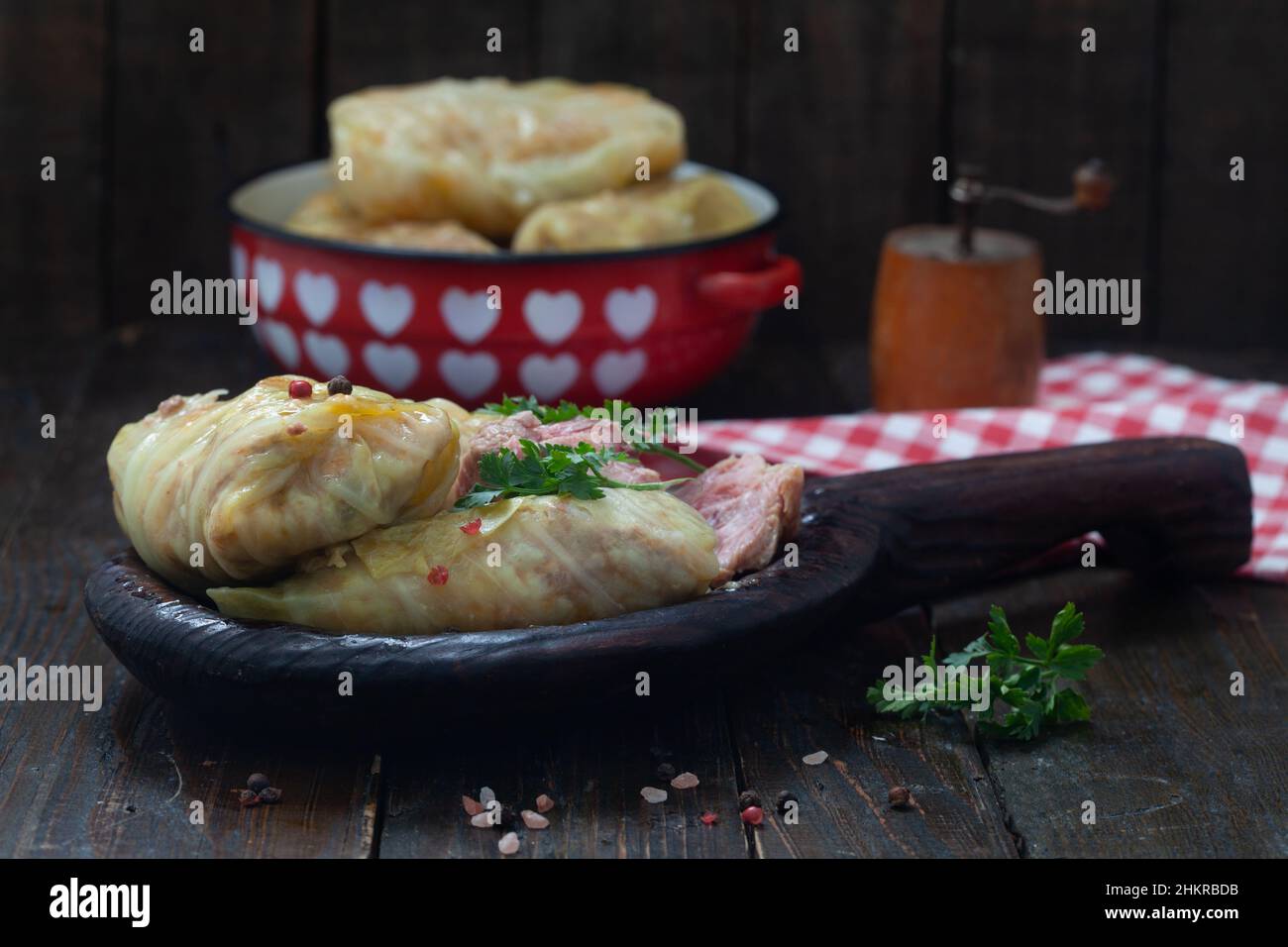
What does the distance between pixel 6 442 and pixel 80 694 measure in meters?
0.86

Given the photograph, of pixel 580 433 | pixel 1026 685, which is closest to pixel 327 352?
pixel 580 433

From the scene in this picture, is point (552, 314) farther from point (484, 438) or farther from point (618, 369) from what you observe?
point (484, 438)

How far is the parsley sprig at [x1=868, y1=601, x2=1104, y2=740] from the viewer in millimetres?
1555

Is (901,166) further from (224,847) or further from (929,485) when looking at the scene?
(224,847)

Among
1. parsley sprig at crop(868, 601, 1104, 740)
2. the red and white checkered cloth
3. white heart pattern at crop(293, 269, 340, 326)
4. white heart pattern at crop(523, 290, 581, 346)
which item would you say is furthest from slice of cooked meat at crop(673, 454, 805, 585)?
white heart pattern at crop(293, 269, 340, 326)

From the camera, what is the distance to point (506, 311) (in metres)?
2.19

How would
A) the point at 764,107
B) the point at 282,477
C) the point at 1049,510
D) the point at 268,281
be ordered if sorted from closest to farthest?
the point at 282,477 < the point at 1049,510 < the point at 268,281 < the point at 764,107

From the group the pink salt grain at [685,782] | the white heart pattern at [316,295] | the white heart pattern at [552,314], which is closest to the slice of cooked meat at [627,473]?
the pink salt grain at [685,782]

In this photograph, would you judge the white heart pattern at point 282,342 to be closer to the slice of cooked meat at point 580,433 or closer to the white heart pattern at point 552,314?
the white heart pattern at point 552,314

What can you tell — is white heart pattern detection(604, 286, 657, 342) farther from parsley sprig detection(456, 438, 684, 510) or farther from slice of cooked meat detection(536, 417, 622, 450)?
parsley sprig detection(456, 438, 684, 510)

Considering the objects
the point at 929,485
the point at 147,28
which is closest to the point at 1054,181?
the point at 929,485

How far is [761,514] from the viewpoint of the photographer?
61.7 inches

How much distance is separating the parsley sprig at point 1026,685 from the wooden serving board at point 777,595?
0.36ft

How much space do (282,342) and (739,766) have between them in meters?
1.12
